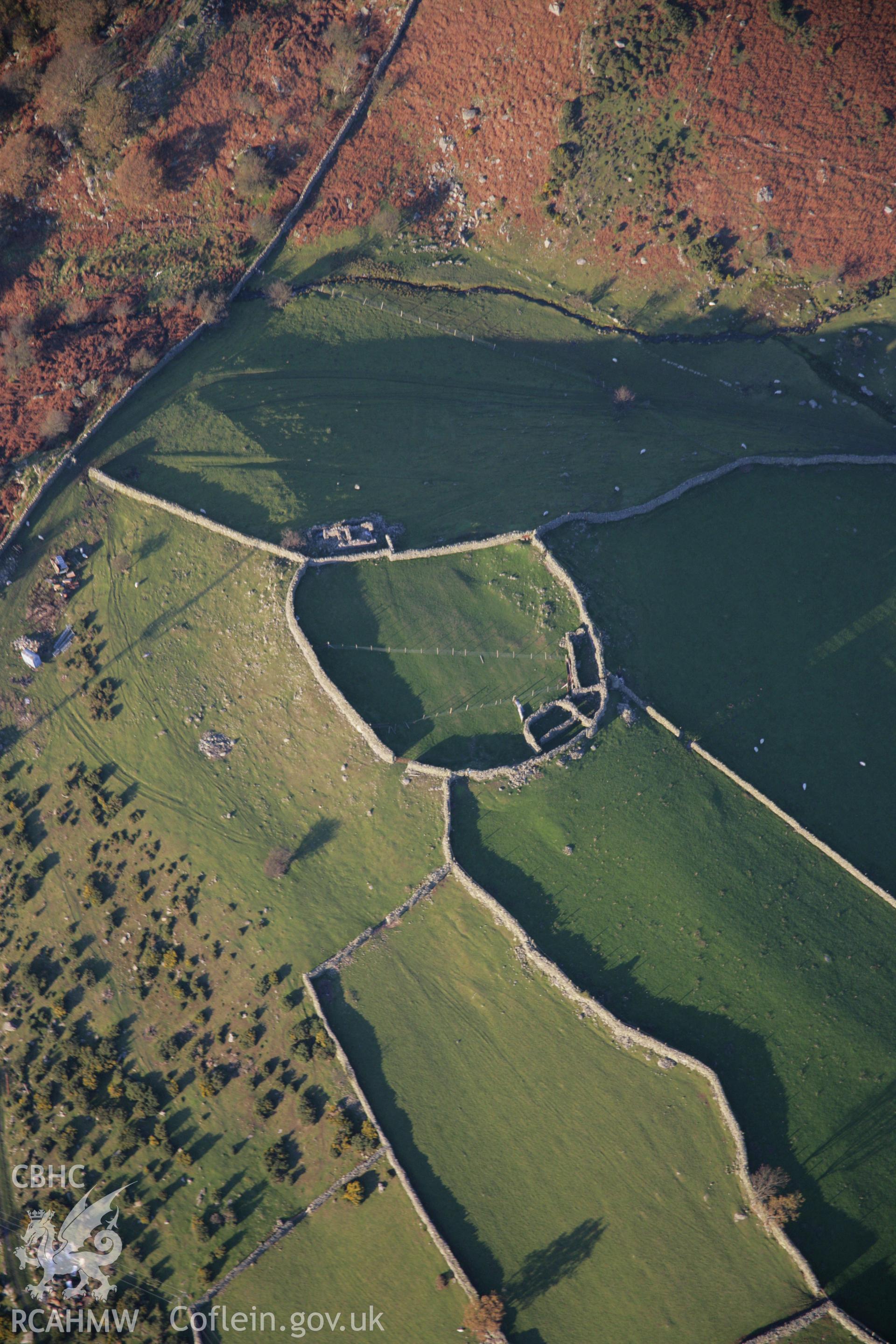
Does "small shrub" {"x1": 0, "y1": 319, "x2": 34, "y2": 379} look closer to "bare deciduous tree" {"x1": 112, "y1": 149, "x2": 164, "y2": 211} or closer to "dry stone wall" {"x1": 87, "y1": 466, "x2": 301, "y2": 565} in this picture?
"dry stone wall" {"x1": 87, "y1": 466, "x2": 301, "y2": 565}

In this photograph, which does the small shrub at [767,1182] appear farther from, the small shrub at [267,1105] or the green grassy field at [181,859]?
the small shrub at [267,1105]

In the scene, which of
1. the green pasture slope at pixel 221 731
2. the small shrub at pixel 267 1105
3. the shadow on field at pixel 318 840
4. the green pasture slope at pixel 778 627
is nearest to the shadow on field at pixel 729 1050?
the green pasture slope at pixel 221 731

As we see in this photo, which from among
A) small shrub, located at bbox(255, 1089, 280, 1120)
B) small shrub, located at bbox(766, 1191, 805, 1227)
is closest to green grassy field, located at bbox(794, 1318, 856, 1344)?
small shrub, located at bbox(766, 1191, 805, 1227)

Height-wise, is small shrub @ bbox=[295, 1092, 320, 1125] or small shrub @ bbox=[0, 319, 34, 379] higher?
small shrub @ bbox=[0, 319, 34, 379]

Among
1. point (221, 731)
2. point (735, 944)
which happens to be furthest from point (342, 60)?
point (735, 944)

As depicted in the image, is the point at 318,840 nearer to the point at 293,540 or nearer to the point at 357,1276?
the point at 293,540

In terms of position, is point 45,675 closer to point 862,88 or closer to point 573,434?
point 573,434

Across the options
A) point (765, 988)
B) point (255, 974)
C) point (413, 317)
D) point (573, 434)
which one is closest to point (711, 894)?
point (765, 988)
